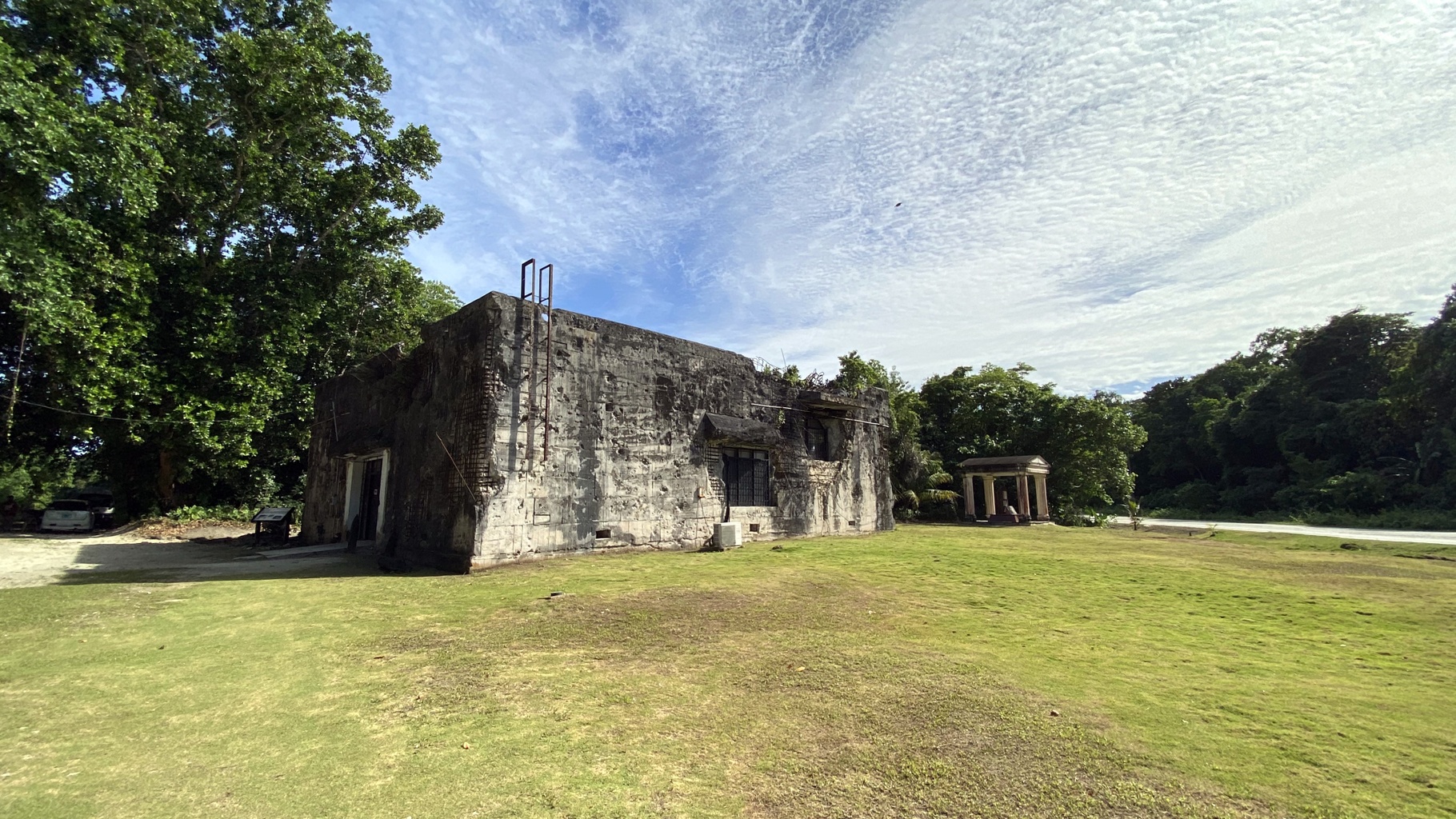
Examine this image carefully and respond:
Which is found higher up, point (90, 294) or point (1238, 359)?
point (1238, 359)

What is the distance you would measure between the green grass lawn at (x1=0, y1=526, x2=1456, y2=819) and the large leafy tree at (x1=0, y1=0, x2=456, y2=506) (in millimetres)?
9362

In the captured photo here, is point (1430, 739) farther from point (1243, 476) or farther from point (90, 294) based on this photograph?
point (1243, 476)

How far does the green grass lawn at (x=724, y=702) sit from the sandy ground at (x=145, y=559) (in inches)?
87.0

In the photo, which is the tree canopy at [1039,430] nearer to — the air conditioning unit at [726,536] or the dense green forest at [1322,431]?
the dense green forest at [1322,431]

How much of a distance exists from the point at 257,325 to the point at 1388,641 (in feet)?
72.1

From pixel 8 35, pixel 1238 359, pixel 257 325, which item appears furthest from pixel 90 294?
pixel 1238 359

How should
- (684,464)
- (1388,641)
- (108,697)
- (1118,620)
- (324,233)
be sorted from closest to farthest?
1. (108,697)
2. (1388,641)
3. (1118,620)
4. (684,464)
5. (324,233)

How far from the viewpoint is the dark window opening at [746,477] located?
1380 cm

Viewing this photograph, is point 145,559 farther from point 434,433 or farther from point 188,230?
point 188,230

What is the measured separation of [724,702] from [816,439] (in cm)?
1271

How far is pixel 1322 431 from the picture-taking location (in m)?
→ 31.2

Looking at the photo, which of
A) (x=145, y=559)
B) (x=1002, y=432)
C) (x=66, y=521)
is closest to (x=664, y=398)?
(x=145, y=559)

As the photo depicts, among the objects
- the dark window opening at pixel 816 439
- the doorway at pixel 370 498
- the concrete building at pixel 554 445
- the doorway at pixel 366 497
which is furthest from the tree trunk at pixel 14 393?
the dark window opening at pixel 816 439

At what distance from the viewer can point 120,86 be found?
15.9 metres
